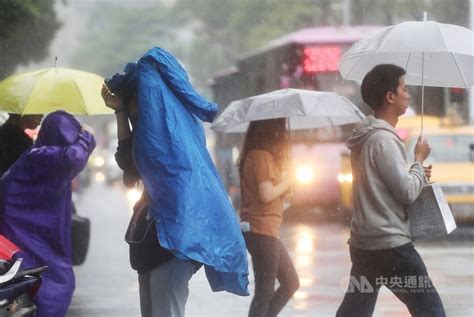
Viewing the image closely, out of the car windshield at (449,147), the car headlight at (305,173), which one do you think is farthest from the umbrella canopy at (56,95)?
the car headlight at (305,173)

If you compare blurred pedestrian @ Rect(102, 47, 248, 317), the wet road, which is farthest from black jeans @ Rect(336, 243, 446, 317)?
the wet road

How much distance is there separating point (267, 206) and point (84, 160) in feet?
5.30

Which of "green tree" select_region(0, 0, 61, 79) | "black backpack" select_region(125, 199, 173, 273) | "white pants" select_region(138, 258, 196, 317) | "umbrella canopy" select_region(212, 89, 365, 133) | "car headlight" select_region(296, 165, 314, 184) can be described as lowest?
"car headlight" select_region(296, 165, 314, 184)

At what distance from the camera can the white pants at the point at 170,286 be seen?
536 centimetres

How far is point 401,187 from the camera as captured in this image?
19.8 feet

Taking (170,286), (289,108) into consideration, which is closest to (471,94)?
(289,108)

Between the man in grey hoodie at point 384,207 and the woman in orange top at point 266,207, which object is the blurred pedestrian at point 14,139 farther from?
the man in grey hoodie at point 384,207

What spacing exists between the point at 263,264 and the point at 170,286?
8.34 ft

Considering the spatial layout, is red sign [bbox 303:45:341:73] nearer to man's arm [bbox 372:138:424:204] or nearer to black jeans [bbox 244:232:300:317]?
black jeans [bbox 244:232:300:317]

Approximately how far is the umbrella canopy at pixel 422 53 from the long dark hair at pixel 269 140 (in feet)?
2.40

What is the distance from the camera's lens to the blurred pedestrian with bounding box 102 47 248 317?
207 inches

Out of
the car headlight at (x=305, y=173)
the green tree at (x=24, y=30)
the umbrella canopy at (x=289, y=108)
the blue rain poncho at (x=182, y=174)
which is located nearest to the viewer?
the blue rain poncho at (x=182, y=174)

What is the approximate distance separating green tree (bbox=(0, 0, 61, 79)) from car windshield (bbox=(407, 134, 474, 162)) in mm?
5683

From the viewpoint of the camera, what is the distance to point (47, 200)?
6707mm
